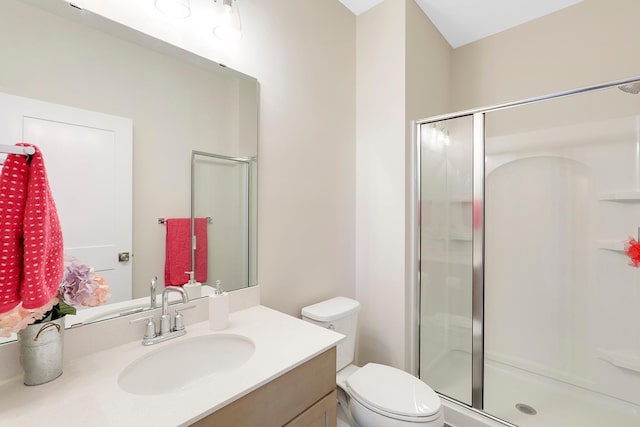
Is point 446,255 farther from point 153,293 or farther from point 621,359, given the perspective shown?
point 153,293

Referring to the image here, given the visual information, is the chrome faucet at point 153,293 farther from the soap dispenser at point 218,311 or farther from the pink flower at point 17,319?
the pink flower at point 17,319

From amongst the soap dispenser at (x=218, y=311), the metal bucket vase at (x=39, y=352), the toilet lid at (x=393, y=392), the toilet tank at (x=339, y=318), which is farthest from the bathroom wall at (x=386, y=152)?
the metal bucket vase at (x=39, y=352)

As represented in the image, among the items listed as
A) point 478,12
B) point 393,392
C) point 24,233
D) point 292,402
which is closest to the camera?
point 24,233

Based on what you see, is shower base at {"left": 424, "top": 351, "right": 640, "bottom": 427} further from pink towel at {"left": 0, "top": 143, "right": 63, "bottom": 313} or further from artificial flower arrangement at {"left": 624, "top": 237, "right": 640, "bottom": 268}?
pink towel at {"left": 0, "top": 143, "right": 63, "bottom": 313}

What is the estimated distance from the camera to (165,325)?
1.09 meters

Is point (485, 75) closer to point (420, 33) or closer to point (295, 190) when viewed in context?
point (420, 33)

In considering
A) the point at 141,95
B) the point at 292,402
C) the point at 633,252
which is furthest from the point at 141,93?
the point at 633,252

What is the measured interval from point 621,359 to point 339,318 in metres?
1.75

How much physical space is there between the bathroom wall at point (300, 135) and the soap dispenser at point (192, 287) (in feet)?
1.03

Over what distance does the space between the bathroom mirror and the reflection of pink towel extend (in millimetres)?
28

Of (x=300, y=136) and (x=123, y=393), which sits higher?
(x=300, y=136)

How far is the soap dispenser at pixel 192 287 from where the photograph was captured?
122 cm

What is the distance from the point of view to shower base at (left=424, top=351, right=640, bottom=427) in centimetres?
172

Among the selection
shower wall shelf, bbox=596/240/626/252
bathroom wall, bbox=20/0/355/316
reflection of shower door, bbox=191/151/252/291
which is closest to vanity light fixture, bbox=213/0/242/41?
bathroom wall, bbox=20/0/355/316
